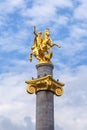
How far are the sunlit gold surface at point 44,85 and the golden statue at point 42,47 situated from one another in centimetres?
206

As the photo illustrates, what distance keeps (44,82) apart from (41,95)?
1.17 m

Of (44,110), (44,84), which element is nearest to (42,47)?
→ (44,84)

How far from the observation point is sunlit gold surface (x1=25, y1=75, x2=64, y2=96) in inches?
1341

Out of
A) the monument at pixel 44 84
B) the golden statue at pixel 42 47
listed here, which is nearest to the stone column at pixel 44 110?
the monument at pixel 44 84

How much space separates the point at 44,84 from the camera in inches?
1344

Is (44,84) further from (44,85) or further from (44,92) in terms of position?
(44,92)

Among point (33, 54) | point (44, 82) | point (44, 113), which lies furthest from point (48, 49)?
point (44, 113)

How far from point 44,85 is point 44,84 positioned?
85 millimetres

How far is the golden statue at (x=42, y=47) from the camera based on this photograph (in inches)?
1414

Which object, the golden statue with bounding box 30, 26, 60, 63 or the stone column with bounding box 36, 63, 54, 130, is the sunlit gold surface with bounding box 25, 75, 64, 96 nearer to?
the stone column with bounding box 36, 63, 54, 130

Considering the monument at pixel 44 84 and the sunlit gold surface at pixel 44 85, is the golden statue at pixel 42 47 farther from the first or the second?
the sunlit gold surface at pixel 44 85

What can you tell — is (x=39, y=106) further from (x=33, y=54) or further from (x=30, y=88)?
(x=33, y=54)

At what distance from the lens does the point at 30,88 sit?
34.7m

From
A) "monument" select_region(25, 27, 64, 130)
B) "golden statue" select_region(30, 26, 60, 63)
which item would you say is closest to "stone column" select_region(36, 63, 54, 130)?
"monument" select_region(25, 27, 64, 130)
